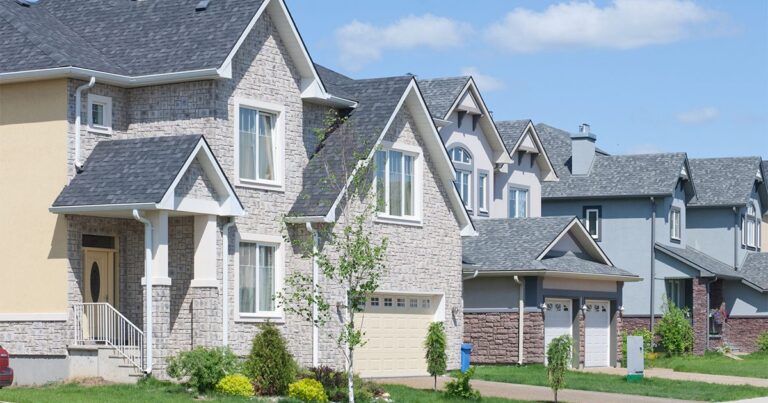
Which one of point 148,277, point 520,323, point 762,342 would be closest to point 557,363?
point 148,277

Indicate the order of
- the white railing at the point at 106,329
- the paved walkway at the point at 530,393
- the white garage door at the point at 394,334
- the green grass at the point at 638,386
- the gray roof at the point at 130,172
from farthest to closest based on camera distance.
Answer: the white garage door at the point at 394,334 < the green grass at the point at 638,386 < the paved walkway at the point at 530,393 < the white railing at the point at 106,329 < the gray roof at the point at 130,172

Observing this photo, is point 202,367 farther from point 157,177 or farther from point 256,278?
point 256,278

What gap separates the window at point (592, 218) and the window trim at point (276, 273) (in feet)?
80.7

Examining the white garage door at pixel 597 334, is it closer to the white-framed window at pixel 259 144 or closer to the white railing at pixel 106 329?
the white-framed window at pixel 259 144

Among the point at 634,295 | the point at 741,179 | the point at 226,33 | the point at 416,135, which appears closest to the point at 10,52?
the point at 226,33

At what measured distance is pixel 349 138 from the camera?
29.1 metres

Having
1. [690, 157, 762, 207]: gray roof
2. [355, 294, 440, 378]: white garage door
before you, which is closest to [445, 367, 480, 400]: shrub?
[355, 294, 440, 378]: white garage door

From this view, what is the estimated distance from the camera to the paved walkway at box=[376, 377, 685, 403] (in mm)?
28516

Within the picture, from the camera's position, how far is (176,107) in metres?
28.5

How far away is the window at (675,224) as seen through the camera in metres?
52.3

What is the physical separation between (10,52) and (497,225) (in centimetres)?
1861

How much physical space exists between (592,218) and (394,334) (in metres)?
20.8

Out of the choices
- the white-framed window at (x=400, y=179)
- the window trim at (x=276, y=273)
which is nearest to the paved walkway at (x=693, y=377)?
the white-framed window at (x=400, y=179)

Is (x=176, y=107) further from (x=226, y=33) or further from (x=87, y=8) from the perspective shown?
(x=87, y=8)
